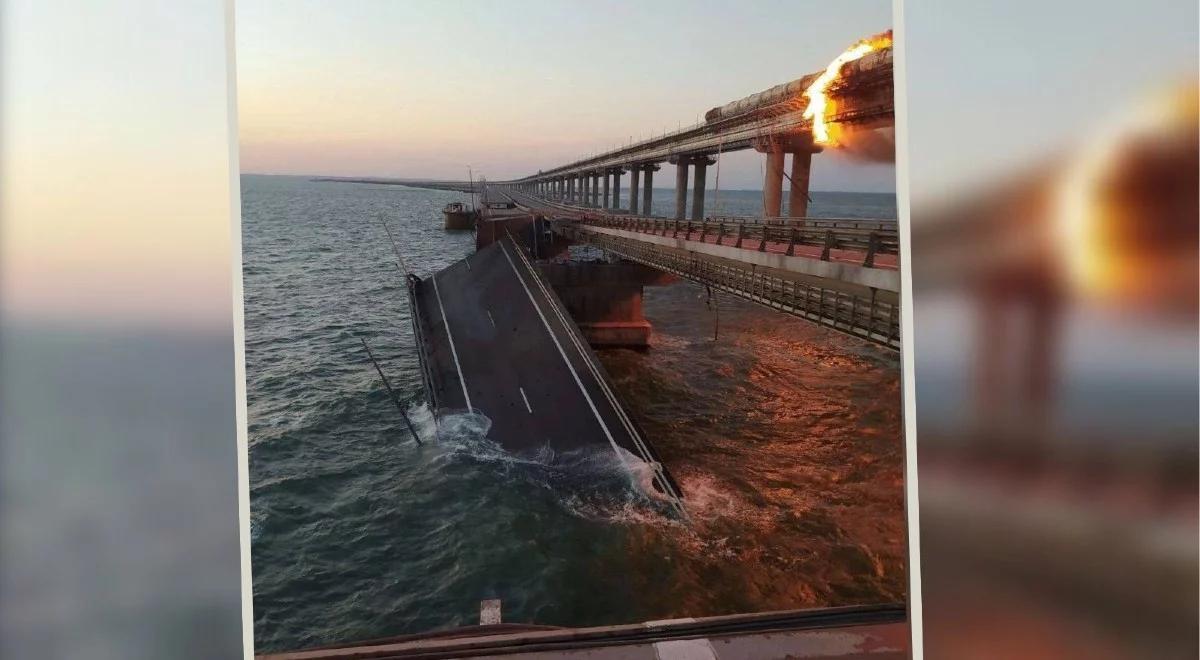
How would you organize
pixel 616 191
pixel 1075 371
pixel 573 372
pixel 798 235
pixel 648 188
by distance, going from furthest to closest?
1. pixel 616 191
2. pixel 648 188
3. pixel 573 372
4. pixel 798 235
5. pixel 1075 371

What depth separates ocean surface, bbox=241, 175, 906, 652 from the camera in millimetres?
5398

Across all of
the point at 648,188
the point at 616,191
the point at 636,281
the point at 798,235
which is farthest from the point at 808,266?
the point at 616,191

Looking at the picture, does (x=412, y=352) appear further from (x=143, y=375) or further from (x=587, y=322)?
(x=143, y=375)

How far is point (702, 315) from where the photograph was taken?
1830 centimetres

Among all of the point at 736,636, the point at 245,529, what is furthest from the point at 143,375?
the point at 736,636

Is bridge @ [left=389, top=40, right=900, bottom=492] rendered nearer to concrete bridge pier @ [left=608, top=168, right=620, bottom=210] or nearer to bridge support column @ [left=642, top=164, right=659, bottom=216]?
bridge support column @ [left=642, top=164, right=659, bottom=216]

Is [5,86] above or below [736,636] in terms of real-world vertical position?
above

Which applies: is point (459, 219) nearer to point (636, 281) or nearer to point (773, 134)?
point (636, 281)

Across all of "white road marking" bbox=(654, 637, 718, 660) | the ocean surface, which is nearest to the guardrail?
the ocean surface

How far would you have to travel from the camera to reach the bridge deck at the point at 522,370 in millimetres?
8094

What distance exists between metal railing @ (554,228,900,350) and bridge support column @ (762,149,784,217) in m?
2.10

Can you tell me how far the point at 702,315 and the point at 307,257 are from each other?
39.1 feet

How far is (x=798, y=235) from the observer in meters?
7.90

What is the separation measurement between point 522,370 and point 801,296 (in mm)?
4896
